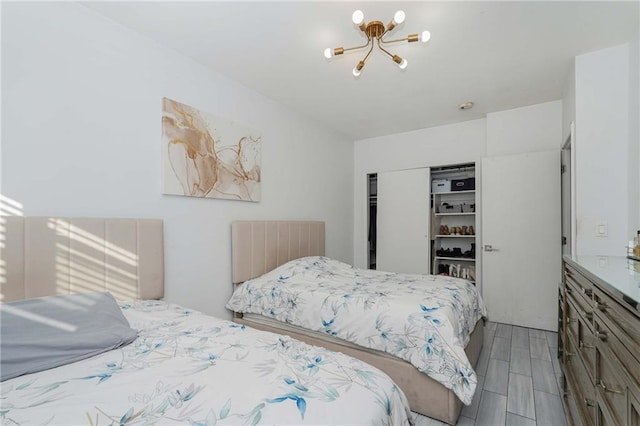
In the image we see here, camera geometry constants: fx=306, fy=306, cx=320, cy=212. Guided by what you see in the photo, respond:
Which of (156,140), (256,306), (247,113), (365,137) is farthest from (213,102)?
(365,137)

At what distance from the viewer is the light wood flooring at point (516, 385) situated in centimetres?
188

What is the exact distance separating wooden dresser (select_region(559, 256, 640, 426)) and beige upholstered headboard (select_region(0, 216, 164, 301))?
2.42m

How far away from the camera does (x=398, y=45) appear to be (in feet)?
7.69

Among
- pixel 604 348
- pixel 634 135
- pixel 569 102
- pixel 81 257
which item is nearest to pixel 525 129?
pixel 569 102

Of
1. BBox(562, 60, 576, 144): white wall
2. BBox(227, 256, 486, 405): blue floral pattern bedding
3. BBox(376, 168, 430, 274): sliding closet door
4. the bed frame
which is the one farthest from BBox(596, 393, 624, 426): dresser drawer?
BBox(376, 168, 430, 274): sliding closet door

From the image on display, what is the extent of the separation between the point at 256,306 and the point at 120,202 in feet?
4.39

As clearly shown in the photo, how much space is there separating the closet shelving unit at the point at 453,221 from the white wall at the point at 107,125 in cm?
265

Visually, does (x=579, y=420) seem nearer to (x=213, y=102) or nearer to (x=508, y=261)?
(x=508, y=261)

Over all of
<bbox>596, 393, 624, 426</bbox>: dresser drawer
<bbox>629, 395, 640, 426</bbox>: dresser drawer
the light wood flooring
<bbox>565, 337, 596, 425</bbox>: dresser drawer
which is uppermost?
<bbox>629, 395, 640, 426</bbox>: dresser drawer

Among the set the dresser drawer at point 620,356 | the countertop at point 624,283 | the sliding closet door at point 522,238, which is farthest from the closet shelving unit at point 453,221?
the dresser drawer at point 620,356

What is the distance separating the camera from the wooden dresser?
88cm

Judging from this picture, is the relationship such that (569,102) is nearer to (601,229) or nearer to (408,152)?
(601,229)

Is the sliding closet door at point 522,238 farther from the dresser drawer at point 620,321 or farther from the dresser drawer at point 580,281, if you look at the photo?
the dresser drawer at point 620,321

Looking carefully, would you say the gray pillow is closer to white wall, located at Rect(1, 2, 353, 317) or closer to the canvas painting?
white wall, located at Rect(1, 2, 353, 317)
